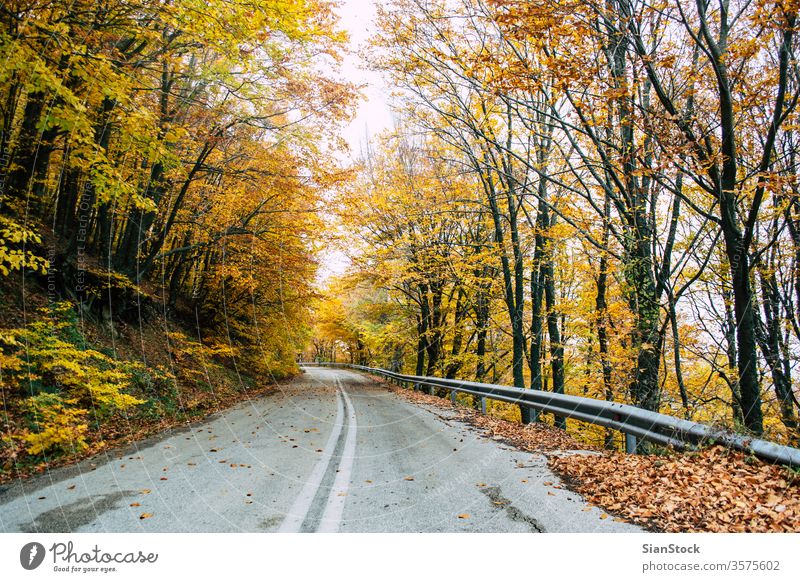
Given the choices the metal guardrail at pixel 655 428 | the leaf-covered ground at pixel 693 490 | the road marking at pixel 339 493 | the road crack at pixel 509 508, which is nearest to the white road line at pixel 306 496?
the road marking at pixel 339 493

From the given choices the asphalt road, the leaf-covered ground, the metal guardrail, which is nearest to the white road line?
the asphalt road

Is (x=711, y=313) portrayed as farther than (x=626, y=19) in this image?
Yes

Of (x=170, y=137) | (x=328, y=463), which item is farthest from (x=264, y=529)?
(x=170, y=137)

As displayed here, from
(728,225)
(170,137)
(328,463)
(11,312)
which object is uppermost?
(170,137)

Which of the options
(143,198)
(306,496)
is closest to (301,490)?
(306,496)

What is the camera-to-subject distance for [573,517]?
10.0 ft

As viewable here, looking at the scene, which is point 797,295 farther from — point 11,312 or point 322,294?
point 11,312

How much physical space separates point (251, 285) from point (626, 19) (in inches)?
445

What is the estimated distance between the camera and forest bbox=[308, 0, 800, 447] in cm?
516

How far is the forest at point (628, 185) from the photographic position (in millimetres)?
5160

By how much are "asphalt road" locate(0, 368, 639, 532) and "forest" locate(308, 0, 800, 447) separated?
2623 mm

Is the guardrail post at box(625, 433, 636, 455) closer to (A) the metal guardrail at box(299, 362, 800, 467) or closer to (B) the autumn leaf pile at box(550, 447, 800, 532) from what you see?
(A) the metal guardrail at box(299, 362, 800, 467)

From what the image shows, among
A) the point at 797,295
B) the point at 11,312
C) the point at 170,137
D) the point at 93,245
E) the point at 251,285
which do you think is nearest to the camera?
the point at 170,137

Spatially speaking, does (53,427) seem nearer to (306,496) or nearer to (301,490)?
(301,490)
